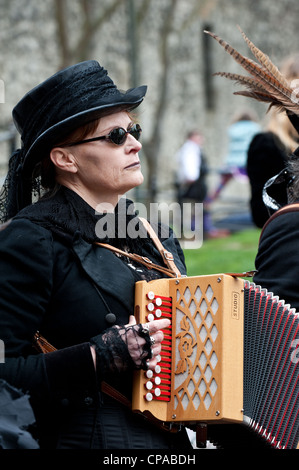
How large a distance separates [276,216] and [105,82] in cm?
86

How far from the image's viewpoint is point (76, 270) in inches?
121

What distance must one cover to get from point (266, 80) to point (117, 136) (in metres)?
0.86

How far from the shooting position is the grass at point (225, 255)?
412 inches

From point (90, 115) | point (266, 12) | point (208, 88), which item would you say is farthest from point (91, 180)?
point (266, 12)

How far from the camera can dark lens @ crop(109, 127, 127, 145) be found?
3.21 metres

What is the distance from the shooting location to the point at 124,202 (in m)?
3.44

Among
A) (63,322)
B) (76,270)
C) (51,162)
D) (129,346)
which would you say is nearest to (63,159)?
(51,162)

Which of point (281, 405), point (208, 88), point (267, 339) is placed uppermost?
point (208, 88)

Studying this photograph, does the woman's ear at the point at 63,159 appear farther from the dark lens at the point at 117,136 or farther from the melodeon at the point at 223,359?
the melodeon at the point at 223,359

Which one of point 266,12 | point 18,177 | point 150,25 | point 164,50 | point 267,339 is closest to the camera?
point 267,339

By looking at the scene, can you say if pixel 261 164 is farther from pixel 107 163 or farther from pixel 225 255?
pixel 225 255

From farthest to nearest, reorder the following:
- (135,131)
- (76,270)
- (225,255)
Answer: (225,255) → (135,131) → (76,270)

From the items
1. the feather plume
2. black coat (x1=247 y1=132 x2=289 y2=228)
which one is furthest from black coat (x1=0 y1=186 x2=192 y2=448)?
black coat (x1=247 y1=132 x2=289 y2=228)

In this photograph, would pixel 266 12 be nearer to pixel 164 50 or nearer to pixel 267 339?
pixel 164 50
